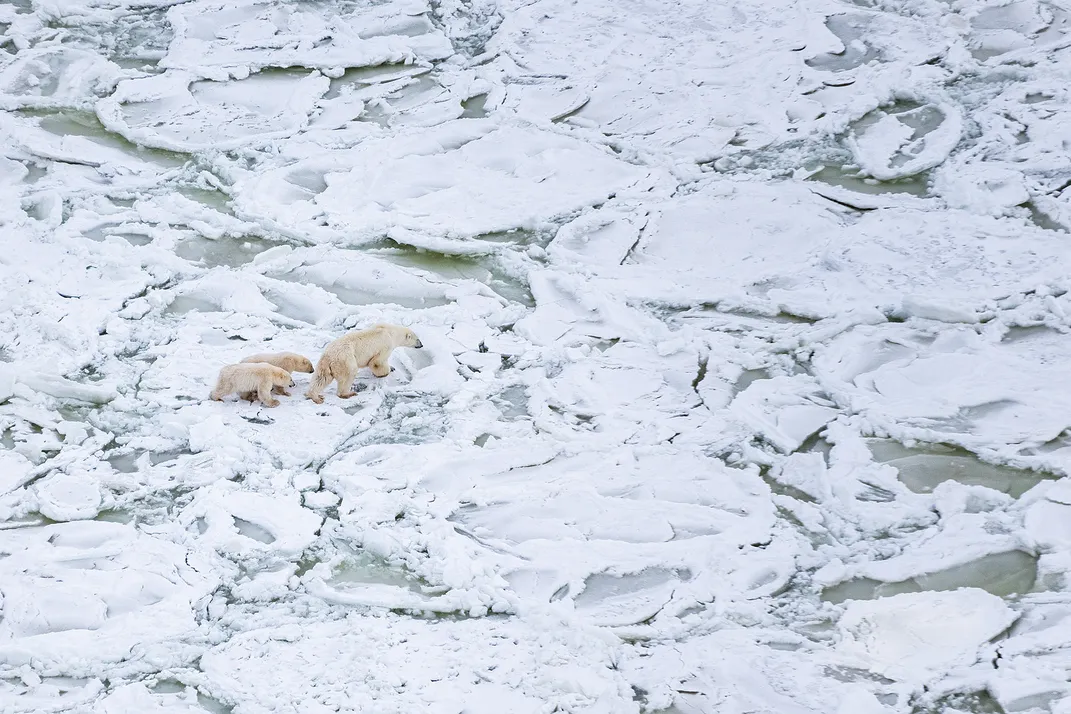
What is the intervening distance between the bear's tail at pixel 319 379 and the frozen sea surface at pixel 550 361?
5cm

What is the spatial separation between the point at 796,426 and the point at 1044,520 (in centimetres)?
83

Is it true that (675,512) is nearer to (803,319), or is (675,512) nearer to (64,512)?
(803,319)

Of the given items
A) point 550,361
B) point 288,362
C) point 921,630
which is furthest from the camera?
point 550,361

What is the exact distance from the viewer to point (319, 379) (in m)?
4.17

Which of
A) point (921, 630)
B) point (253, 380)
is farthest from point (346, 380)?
point (921, 630)

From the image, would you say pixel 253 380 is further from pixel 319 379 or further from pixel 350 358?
pixel 350 358

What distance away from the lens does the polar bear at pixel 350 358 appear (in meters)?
4.15

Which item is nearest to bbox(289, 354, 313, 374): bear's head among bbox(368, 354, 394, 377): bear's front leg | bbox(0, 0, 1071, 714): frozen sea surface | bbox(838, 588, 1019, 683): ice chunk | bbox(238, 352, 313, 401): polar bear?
bbox(238, 352, 313, 401): polar bear

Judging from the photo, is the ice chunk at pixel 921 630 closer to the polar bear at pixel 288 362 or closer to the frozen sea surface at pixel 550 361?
the frozen sea surface at pixel 550 361

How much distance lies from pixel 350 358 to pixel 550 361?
29.3 inches

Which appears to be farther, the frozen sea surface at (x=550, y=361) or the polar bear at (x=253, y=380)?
the polar bear at (x=253, y=380)

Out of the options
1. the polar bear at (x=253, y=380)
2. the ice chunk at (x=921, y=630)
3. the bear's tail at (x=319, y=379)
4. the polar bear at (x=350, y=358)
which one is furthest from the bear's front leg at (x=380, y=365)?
the ice chunk at (x=921, y=630)

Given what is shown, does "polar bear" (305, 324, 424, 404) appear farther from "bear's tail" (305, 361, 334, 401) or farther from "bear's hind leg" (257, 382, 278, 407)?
"bear's hind leg" (257, 382, 278, 407)

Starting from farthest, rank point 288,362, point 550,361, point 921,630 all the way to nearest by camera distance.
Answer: point 550,361 → point 288,362 → point 921,630
